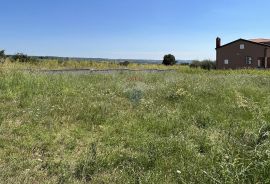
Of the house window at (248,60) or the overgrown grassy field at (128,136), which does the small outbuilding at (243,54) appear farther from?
the overgrown grassy field at (128,136)

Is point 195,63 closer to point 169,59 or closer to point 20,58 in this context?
point 169,59

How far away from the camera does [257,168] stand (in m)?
3.62

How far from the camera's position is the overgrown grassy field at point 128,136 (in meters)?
4.19

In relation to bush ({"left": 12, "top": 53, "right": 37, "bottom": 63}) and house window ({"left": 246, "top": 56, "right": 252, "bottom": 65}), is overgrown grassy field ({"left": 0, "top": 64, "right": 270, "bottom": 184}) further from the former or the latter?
house window ({"left": 246, "top": 56, "right": 252, "bottom": 65})

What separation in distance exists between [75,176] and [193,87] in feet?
22.5

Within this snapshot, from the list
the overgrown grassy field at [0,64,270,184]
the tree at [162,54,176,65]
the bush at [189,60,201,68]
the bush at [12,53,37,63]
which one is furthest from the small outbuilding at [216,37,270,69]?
the overgrown grassy field at [0,64,270,184]

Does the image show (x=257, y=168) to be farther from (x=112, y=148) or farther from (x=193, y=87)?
(x=193, y=87)

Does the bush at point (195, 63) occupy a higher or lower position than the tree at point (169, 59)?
lower

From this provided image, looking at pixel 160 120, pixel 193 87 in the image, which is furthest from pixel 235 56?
pixel 160 120

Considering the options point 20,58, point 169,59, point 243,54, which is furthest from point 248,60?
point 20,58

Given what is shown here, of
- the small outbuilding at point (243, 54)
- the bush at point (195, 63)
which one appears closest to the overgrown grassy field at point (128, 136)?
the bush at point (195, 63)

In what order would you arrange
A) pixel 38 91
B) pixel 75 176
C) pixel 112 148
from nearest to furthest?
pixel 75 176, pixel 112 148, pixel 38 91

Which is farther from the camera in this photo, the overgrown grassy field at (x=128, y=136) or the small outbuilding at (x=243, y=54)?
the small outbuilding at (x=243, y=54)

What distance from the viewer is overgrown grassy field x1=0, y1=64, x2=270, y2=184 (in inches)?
165
